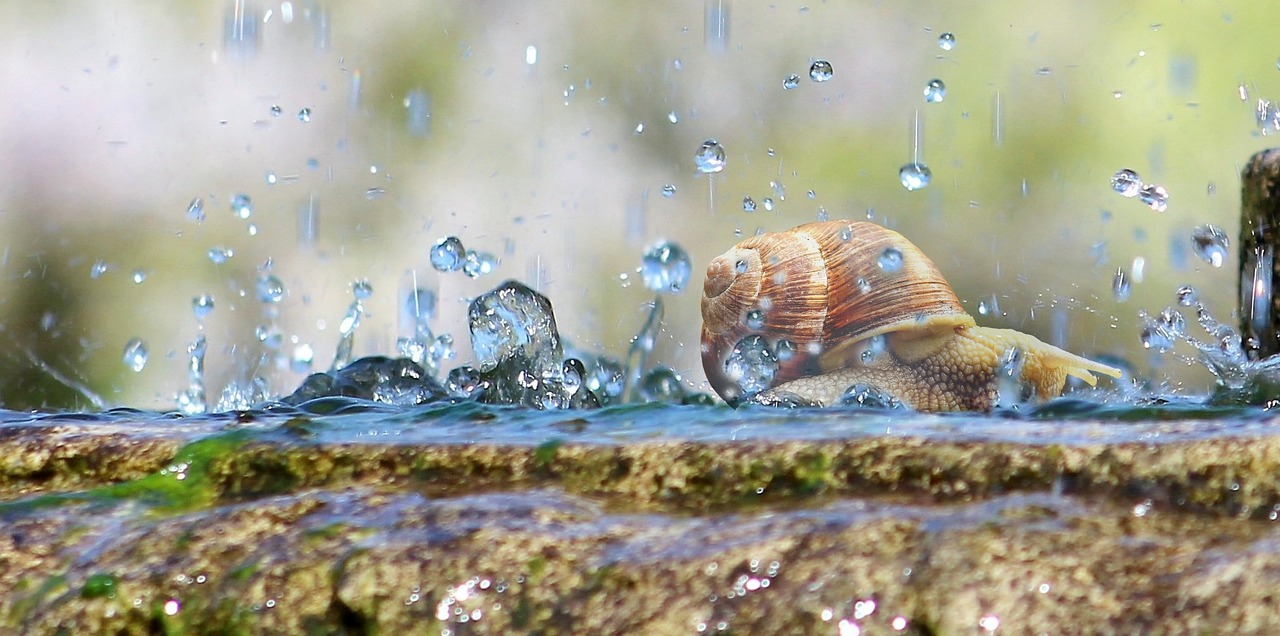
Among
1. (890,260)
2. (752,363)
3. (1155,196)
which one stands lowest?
(752,363)

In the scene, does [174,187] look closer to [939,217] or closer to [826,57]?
[826,57]

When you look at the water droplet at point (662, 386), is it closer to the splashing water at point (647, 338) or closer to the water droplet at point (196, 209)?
the splashing water at point (647, 338)

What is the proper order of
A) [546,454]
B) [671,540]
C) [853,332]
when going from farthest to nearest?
[853,332], [546,454], [671,540]

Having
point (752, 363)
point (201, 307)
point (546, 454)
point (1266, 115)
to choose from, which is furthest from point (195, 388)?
point (1266, 115)

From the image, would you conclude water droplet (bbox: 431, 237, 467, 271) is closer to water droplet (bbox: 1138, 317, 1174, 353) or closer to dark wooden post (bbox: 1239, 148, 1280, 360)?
dark wooden post (bbox: 1239, 148, 1280, 360)

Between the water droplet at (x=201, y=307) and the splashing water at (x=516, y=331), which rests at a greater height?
the water droplet at (x=201, y=307)

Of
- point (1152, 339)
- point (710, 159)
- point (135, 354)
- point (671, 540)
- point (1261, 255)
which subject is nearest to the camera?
point (671, 540)

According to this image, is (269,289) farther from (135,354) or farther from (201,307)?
(135,354)

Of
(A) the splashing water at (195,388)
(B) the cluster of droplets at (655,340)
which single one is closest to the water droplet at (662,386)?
(B) the cluster of droplets at (655,340)
